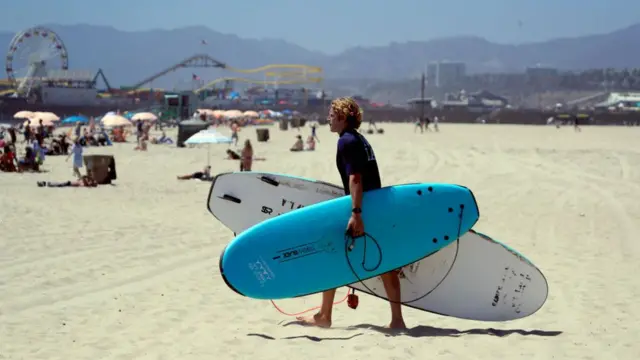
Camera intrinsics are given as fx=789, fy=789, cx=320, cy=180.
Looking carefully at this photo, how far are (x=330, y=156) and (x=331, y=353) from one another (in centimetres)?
1910

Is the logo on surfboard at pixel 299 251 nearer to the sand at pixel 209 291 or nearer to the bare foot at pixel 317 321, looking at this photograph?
the sand at pixel 209 291

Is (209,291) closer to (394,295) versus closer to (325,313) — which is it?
(325,313)

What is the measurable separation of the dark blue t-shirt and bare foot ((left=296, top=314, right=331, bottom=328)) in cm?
90

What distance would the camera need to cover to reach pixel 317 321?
15.6ft

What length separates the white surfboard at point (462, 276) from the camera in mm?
4707

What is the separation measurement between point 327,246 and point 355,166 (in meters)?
0.47

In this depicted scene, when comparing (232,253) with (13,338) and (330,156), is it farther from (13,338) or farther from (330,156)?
(330,156)

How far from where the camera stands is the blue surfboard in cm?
430

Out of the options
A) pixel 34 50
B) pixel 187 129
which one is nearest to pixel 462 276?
pixel 187 129

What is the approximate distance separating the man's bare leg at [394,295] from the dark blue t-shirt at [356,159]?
1.84 ft

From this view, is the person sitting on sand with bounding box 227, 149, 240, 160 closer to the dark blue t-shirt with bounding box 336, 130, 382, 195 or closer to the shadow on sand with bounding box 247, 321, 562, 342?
the shadow on sand with bounding box 247, 321, 562, 342

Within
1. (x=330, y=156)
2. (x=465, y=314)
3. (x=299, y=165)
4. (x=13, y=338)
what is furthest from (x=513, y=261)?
(x=330, y=156)

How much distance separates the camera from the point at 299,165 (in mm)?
19859

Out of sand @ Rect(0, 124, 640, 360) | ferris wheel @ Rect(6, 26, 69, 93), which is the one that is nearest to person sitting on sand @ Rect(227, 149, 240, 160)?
sand @ Rect(0, 124, 640, 360)
